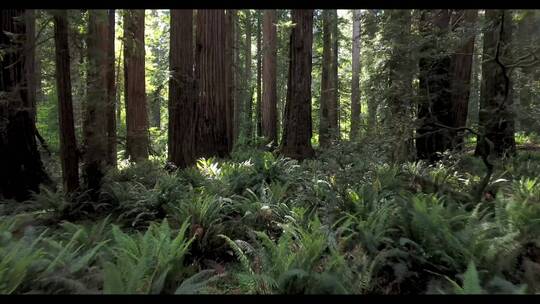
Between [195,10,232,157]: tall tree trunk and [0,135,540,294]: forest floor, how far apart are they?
3.69 meters

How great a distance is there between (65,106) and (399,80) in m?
5.29

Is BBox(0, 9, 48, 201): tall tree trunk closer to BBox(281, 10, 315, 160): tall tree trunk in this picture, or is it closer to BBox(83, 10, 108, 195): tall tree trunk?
BBox(83, 10, 108, 195): tall tree trunk

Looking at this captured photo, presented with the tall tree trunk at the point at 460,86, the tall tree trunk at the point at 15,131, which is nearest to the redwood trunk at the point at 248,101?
the tall tree trunk at the point at 460,86

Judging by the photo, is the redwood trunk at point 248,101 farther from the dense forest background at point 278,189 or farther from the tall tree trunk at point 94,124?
the tall tree trunk at point 94,124

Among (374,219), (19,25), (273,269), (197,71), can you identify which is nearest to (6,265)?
(273,269)

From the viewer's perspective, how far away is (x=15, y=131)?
616 cm

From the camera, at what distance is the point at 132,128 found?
11344 mm

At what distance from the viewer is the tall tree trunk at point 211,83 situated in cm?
1007

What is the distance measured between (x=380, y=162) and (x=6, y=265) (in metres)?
6.12

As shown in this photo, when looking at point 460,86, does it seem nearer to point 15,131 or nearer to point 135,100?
point 15,131

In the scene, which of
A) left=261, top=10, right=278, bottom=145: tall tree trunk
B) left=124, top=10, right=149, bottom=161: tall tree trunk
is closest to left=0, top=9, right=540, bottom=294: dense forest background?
left=124, top=10, right=149, bottom=161: tall tree trunk

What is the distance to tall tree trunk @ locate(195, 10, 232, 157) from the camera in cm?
1007

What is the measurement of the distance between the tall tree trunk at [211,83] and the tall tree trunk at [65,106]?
485cm

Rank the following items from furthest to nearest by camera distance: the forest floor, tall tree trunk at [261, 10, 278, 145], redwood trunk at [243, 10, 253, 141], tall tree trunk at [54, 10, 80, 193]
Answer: redwood trunk at [243, 10, 253, 141] < tall tree trunk at [261, 10, 278, 145] < tall tree trunk at [54, 10, 80, 193] < the forest floor
